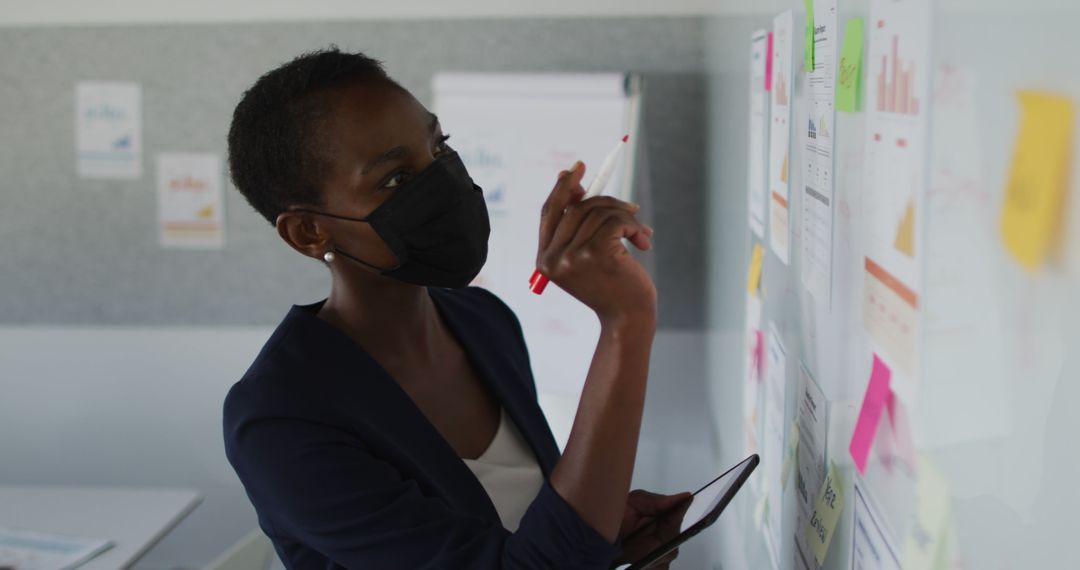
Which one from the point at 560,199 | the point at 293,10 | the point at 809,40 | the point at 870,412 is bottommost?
the point at 870,412

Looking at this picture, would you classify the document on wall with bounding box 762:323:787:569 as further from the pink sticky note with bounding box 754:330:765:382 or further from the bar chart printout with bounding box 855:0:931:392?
the bar chart printout with bounding box 855:0:931:392

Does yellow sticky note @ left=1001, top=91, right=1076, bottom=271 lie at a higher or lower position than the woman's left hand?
higher

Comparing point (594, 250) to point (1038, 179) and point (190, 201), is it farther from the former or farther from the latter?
point (190, 201)

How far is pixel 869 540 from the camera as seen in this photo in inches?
23.3

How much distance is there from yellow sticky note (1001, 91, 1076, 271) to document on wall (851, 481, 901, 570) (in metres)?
0.24

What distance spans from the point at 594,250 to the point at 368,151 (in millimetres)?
263

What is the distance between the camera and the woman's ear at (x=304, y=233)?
3.04 ft

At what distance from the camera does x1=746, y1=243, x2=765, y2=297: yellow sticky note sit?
3.75 ft

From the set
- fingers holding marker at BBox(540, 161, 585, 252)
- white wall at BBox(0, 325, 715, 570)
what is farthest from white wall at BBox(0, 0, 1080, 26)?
fingers holding marker at BBox(540, 161, 585, 252)

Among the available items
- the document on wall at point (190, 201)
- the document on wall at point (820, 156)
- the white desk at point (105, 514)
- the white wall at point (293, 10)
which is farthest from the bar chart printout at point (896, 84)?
the document on wall at point (190, 201)

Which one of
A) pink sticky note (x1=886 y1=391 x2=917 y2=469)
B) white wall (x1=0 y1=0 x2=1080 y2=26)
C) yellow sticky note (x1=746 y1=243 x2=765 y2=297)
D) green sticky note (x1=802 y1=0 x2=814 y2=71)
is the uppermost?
white wall (x1=0 y1=0 x2=1080 y2=26)

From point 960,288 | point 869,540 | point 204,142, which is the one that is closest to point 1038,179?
point 960,288

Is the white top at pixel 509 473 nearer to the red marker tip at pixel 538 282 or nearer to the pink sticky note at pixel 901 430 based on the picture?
the red marker tip at pixel 538 282

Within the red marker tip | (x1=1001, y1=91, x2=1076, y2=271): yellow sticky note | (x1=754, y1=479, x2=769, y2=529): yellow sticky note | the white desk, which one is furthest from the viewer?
the white desk
